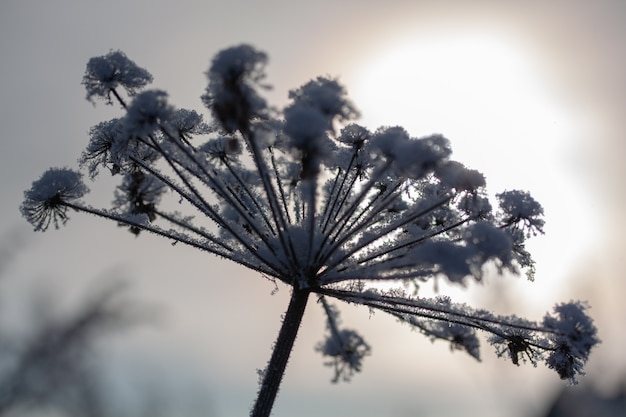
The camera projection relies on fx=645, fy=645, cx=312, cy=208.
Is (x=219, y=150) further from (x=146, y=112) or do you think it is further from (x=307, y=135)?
(x=307, y=135)

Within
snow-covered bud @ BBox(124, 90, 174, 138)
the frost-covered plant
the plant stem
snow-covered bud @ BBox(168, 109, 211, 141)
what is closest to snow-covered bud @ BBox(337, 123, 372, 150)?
the frost-covered plant

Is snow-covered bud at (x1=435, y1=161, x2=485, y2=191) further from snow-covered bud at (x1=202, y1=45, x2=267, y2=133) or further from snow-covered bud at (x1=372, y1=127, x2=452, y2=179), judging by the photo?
snow-covered bud at (x1=202, y1=45, x2=267, y2=133)

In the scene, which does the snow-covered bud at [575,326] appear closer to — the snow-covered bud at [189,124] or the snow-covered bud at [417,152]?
the snow-covered bud at [417,152]

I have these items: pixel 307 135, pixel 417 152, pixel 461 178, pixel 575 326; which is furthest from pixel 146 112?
pixel 575 326

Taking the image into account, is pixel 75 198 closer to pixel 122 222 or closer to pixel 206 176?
pixel 122 222

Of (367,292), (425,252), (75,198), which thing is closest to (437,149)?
(425,252)

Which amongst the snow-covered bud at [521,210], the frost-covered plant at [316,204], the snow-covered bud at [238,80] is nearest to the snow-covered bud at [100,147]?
the frost-covered plant at [316,204]
